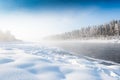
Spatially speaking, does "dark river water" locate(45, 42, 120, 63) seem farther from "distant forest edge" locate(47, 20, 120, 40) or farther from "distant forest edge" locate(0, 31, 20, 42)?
"distant forest edge" locate(47, 20, 120, 40)

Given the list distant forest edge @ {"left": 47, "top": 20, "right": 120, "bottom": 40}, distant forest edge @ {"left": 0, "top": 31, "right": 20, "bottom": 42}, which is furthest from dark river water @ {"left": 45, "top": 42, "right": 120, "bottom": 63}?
distant forest edge @ {"left": 47, "top": 20, "right": 120, "bottom": 40}

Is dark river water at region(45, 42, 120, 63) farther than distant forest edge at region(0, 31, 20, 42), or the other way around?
distant forest edge at region(0, 31, 20, 42)

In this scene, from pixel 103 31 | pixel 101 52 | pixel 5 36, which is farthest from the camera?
Result: pixel 103 31

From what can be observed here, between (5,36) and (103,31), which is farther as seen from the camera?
(103,31)

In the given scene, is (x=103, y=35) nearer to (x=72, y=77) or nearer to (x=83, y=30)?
(x=83, y=30)

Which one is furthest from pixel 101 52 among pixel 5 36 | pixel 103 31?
pixel 103 31

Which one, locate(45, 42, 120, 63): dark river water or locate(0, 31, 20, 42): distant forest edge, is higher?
locate(0, 31, 20, 42): distant forest edge

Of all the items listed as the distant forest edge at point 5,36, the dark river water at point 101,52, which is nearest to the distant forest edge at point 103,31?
the dark river water at point 101,52

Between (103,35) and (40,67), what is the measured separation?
346ft

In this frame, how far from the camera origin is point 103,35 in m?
110

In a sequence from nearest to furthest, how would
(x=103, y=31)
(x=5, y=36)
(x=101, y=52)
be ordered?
(x=101, y=52)
(x=5, y=36)
(x=103, y=31)

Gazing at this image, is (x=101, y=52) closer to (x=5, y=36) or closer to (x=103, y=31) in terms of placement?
(x=5, y=36)

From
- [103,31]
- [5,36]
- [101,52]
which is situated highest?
[5,36]

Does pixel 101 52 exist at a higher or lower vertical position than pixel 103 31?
lower
